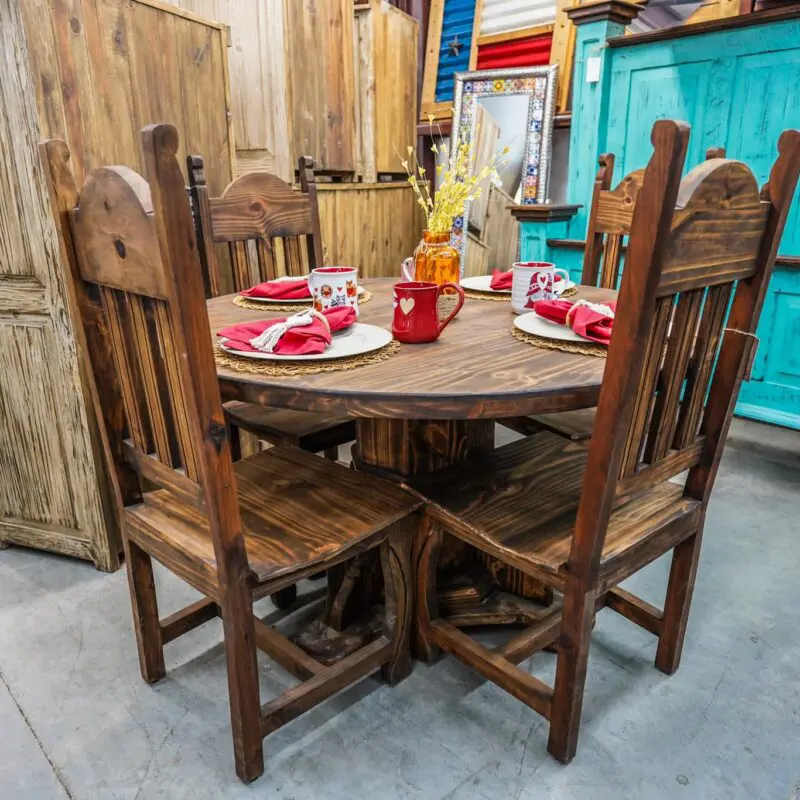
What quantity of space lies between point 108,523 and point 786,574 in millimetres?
2035

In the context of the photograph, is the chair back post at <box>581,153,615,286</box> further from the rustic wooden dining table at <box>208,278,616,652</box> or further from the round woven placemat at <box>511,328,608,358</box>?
the round woven placemat at <box>511,328,608,358</box>

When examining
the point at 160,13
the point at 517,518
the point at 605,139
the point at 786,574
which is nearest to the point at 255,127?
the point at 160,13

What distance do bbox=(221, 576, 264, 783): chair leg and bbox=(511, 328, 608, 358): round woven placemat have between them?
0.75 m

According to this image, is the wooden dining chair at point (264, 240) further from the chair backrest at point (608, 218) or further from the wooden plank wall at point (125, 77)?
the chair backrest at point (608, 218)

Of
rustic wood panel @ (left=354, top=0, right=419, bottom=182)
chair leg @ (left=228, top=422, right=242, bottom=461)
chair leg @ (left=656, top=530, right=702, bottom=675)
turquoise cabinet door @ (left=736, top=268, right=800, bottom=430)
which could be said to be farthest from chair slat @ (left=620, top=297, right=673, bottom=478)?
rustic wood panel @ (left=354, top=0, right=419, bottom=182)

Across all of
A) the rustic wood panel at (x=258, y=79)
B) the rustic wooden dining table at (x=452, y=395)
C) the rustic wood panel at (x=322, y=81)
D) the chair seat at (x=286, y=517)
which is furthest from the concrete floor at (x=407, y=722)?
the rustic wood panel at (x=322, y=81)

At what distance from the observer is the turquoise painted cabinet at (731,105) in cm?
269

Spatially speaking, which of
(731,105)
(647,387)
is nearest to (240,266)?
(647,387)

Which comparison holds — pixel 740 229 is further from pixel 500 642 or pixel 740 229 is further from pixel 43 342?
pixel 43 342

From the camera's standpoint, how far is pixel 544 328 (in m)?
1.43

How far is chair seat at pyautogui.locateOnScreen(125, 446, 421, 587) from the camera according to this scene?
118 cm

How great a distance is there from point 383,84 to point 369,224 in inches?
35.7

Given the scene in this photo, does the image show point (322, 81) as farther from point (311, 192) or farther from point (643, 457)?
point (643, 457)

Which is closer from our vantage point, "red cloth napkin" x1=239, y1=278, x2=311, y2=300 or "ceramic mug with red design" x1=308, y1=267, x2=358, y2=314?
"ceramic mug with red design" x1=308, y1=267, x2=358, y2=314
